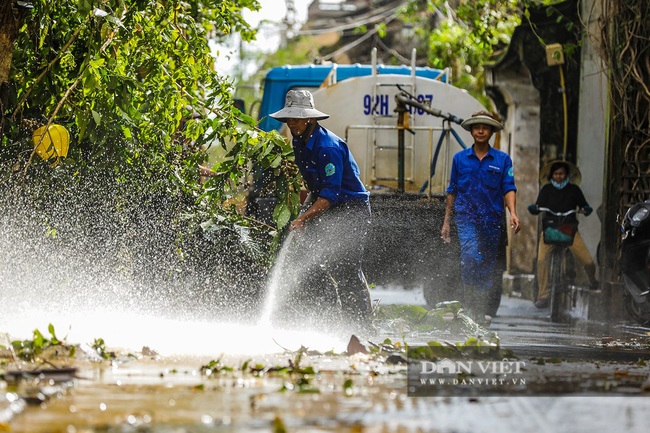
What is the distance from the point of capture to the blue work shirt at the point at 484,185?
10.2m

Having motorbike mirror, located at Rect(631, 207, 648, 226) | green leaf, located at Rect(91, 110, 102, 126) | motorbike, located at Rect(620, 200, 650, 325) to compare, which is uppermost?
green leaf, located at Rect(91, 110, 102, 126)

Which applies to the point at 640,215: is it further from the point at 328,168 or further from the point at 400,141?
the point at 400,141

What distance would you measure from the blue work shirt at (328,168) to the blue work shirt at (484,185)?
5.97 feet

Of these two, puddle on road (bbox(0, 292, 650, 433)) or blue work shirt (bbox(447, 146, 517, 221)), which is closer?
puddle on road (bbox(0, 292, 650, 433))

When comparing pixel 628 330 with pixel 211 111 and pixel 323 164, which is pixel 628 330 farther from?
pixel 211 111

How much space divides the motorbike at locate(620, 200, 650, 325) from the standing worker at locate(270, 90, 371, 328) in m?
2.60

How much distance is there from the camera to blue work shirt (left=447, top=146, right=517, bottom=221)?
10211 mm

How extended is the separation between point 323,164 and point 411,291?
4822 mm

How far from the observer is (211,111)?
9.12m

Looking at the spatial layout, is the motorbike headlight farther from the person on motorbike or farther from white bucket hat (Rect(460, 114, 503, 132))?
the person on motorbike

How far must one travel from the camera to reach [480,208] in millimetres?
10203

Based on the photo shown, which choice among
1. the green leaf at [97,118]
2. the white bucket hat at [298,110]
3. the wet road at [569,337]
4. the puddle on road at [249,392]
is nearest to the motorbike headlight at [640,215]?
the wet road at [569,337]

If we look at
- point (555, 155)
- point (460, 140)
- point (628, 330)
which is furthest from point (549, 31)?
point (628, 330)

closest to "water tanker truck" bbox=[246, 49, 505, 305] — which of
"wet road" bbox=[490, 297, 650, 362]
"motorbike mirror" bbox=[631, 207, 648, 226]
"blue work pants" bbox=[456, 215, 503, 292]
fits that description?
"wet road" bbox=[490, 297, 650, 362]
